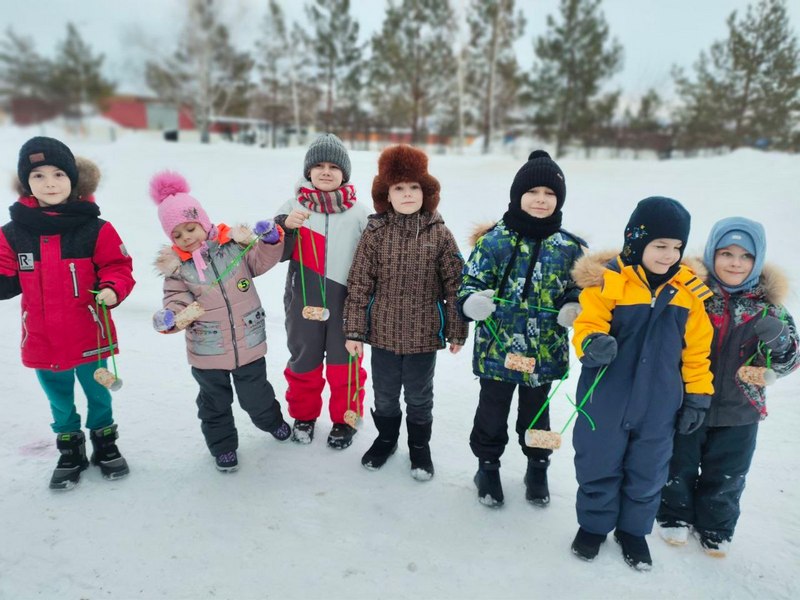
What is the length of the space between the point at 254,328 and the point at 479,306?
121 cm

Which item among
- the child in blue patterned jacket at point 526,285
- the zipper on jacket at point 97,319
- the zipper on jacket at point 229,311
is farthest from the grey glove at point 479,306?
the zipper on jacket at point 97,319

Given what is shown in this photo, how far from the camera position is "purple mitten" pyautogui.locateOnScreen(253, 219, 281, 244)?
92.3 inches

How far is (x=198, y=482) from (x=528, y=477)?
1.67 metres

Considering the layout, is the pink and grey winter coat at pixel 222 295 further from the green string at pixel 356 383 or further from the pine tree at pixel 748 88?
the pine tree at pixel 748 88

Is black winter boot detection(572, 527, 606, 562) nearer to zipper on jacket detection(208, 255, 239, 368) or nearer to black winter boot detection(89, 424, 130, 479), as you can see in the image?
zipper on jacket detection(208, 255, 239, 368)

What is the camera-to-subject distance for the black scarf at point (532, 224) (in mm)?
2133

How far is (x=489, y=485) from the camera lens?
2.34 m

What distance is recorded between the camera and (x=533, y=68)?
544 inches

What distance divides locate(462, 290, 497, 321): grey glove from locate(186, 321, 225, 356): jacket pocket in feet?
4.10

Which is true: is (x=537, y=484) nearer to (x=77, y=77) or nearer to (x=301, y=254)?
(x=301, y=254)

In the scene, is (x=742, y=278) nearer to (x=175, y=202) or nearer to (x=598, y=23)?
(x=175, y=202)

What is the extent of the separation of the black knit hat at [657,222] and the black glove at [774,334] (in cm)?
43

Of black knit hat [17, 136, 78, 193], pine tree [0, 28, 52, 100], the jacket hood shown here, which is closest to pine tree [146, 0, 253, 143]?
pine tree [0, 28, 52, 100]

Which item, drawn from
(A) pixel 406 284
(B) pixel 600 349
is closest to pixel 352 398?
(A) pixel 406 284
